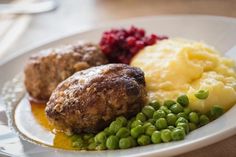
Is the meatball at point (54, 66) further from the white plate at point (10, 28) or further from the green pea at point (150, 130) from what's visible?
the white plate at point (10, 28)

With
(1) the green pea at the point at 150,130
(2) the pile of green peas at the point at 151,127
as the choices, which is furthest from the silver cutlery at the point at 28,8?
(1) the green pea at the point at 150,130

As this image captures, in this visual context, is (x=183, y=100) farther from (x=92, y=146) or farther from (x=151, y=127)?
(x=92, y=146)

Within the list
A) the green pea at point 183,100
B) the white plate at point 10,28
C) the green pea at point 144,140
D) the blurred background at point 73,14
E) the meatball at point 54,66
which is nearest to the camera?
the green pea at point 144,140

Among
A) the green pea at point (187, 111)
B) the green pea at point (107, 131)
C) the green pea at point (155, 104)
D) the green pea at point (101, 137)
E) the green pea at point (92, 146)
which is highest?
the green pea at point (187, 111)

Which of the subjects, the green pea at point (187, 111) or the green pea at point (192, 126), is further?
the green pea at point (187, 111)

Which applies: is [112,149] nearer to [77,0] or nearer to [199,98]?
[199,98]

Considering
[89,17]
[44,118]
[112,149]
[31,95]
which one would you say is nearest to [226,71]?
[112,149]

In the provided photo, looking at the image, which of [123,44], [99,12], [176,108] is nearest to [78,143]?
[176,108]
